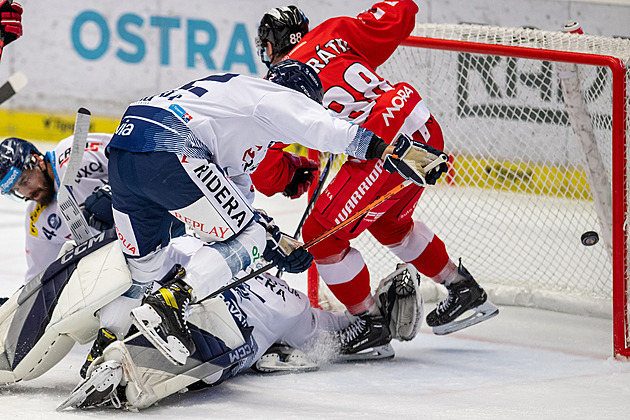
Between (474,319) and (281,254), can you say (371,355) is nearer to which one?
(474,319)

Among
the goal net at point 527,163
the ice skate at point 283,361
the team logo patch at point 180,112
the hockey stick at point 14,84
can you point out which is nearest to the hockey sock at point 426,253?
the goal net at point 527,163

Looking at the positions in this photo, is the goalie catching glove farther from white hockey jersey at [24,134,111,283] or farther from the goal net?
the goal net

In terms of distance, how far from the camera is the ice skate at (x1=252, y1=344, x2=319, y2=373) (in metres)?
2.63

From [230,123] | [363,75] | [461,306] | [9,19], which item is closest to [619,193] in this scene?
[461,306]

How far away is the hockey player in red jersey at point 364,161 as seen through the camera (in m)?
2.80

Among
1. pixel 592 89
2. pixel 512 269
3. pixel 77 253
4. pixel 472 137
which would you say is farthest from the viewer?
pixel 472 137

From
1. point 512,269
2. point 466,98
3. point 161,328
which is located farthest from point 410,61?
point 161,328

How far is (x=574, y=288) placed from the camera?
3645 millimetres

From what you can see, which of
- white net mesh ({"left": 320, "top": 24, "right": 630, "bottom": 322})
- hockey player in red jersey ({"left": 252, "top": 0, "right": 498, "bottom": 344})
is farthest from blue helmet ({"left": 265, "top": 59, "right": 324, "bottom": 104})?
white net mesh ({"left": 320, "top": 24, "right": 630, "bottom": 322})

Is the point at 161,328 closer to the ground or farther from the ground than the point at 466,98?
closer to the ground

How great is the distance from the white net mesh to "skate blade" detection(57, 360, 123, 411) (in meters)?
1.80

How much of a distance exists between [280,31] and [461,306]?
3.61 feet

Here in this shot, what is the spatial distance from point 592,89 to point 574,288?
800 millimetres

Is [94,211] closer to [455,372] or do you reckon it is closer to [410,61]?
[455,372]
